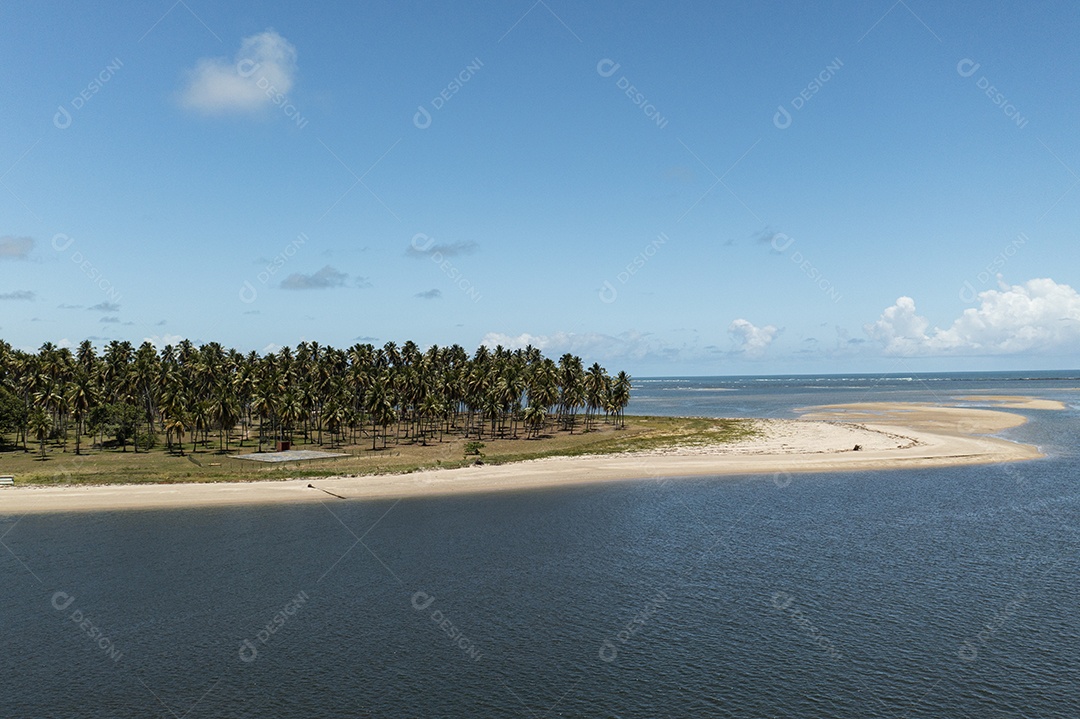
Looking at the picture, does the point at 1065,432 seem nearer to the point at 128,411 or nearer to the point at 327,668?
the point at 327,668

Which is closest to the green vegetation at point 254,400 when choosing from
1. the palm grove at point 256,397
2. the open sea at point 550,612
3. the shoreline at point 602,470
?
the palm grove at point 256,397

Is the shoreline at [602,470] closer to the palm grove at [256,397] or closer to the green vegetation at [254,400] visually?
the green vegetation at [254,400]

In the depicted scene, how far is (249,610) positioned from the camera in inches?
1677

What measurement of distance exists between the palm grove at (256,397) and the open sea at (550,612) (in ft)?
179

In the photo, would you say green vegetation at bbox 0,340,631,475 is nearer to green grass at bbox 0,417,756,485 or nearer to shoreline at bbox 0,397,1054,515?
green grass at bbox 0,417,756,485

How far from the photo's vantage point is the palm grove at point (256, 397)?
119 meters

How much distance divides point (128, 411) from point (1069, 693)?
133 meters

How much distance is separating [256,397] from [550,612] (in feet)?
318

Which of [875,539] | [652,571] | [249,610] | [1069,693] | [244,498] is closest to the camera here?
[1069,693]

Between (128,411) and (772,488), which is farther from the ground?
(128,411)

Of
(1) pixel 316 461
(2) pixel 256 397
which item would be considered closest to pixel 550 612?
(1) pixel 316 461

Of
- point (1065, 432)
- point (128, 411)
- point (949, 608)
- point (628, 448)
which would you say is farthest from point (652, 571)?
point (1065, 432)

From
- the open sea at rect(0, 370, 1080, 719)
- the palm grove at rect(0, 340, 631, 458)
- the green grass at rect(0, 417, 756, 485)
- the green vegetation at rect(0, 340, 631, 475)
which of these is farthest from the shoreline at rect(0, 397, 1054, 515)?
the palm grove at rect(0, 340, 631, 458)

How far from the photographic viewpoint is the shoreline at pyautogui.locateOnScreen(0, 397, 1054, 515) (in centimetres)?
7675
